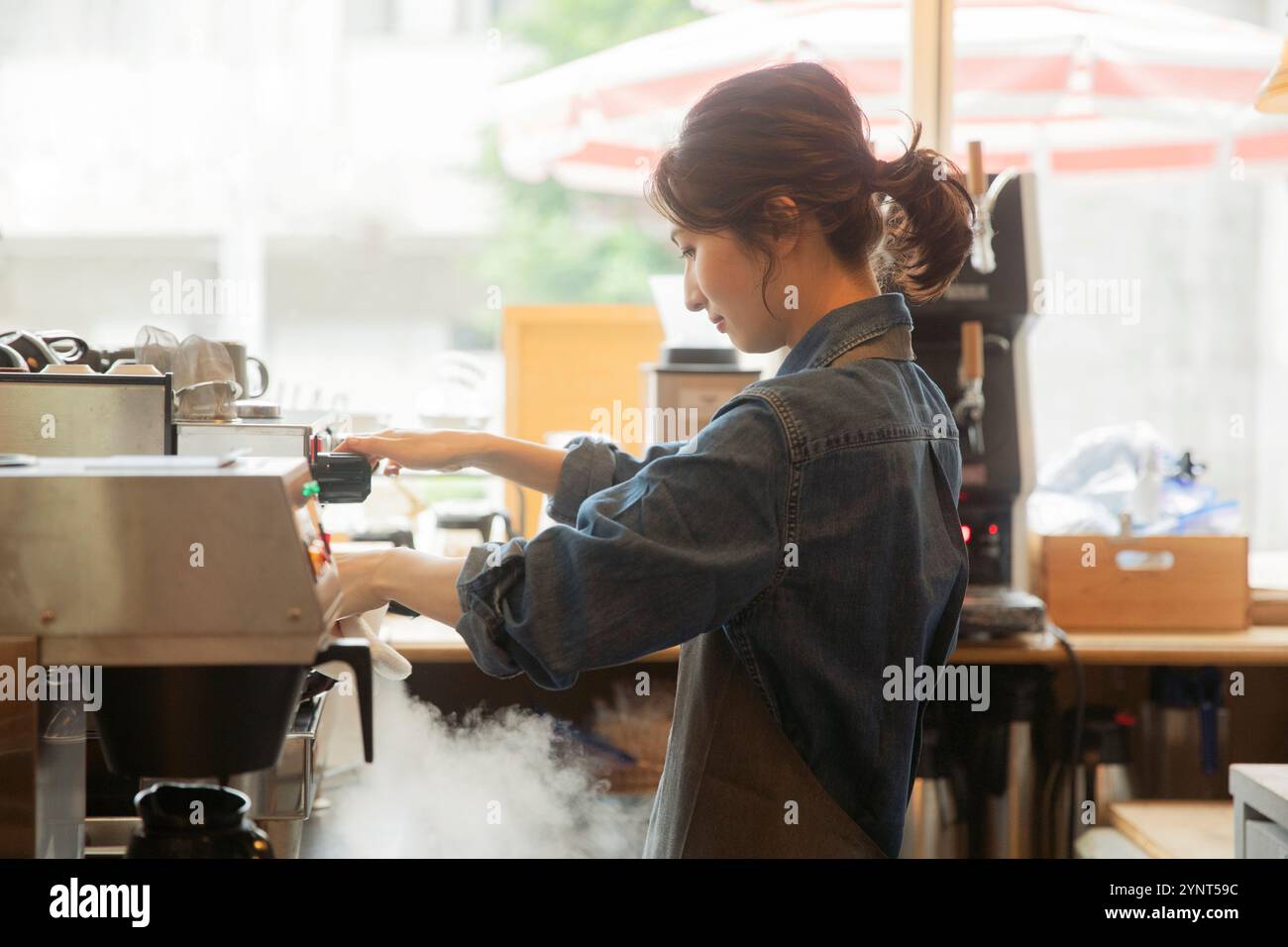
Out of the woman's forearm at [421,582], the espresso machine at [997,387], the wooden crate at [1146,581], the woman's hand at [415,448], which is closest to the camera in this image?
the woman's forearm at [421,582]

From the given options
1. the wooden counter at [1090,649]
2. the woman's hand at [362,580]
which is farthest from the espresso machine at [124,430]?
the wooden counter at [1090,649]

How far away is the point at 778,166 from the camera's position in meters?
1.04

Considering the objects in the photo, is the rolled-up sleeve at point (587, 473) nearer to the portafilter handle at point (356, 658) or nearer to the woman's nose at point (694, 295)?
the woman's nose at point (694, 295)

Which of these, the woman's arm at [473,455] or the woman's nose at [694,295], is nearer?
the woman's nose at [694,295]

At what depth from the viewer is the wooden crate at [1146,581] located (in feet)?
8.39

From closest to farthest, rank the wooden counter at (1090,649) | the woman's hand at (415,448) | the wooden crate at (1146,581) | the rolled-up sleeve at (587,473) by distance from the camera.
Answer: the woman's hand at (415,448), the rolled-up sleeve at (587,473), the wooden counter at (1090,649), the wooden crate at (1146,581)

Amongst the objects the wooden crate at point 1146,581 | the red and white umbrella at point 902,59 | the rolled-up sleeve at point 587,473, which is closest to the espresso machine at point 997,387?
the wooden crate at point 1146,581

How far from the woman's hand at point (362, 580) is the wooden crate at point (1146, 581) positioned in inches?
73.5

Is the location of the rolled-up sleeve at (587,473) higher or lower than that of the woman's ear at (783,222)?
lower

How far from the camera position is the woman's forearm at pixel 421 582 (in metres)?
0.99

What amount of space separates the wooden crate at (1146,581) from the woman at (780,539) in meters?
1.53

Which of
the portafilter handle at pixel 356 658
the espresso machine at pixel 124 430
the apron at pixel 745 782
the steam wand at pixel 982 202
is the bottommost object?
the apron at pixel 745 782

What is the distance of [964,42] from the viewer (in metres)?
3.10

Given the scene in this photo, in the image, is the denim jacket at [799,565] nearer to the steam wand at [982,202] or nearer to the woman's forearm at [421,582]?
the woman's forearm at [421,582]
